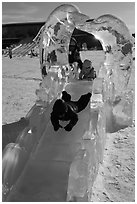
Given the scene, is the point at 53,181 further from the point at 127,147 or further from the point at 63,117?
the point at 127,147

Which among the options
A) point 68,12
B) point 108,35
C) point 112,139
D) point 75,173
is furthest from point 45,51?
point 75,173

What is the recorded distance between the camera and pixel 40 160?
4020 millimetres

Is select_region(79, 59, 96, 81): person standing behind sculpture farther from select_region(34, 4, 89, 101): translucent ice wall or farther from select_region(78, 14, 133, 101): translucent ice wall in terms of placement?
select_region(78, 14, 133, 101): translucent ice wall

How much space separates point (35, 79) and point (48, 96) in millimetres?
5347

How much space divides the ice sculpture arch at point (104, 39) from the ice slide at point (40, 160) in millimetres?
1403

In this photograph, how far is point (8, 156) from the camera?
355cm

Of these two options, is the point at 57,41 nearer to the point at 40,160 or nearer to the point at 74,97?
the point at 74,97

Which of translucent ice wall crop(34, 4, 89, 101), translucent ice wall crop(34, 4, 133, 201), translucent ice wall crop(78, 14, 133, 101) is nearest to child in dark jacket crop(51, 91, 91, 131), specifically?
translucent ice wall crop(34, 4, 133, 201)

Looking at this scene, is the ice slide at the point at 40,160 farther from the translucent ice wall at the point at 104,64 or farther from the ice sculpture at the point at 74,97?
the translucent ice wall at the point at 104,64

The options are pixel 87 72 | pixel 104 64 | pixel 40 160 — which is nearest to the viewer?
pixel 40 160

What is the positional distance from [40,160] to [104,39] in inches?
128

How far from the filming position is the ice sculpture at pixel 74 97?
3.38 m

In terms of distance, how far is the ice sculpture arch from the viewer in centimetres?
571

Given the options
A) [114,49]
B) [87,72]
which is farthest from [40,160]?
[87,72]
